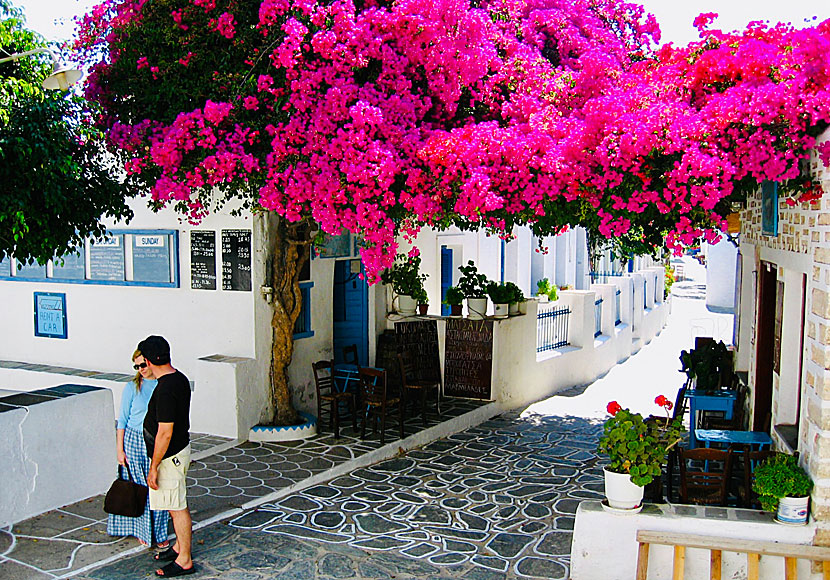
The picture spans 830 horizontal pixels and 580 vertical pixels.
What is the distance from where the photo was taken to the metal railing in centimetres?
1477

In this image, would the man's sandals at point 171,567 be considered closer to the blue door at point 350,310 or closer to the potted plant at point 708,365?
the blue door at point 350,310

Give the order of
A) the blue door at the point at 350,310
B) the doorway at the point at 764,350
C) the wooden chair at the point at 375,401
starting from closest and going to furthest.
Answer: the doorway at the point at 764,350 < the wooden chair at the point at 375,401 < the blue door at the point at 350,310

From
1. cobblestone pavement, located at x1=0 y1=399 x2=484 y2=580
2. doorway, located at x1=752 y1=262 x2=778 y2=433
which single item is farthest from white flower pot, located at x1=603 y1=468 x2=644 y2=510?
cobblestone pavement, located at x1=0 y1=399 x2=484 y2=580

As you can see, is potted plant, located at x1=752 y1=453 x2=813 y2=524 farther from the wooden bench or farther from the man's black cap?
the man's black cap

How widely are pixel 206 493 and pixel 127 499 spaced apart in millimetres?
1724

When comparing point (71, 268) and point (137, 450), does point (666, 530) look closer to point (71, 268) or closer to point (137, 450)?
point (137, 450)

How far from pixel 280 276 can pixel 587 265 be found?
605 inches

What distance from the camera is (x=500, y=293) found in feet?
42.5

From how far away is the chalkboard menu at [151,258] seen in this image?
421 inches

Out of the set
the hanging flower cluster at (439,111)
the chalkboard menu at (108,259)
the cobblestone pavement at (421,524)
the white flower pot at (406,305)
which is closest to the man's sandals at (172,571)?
the cobblestone pavement at (421,524)

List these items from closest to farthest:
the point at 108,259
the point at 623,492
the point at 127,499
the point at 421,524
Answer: the point at 623,492
the point at 127,499
the point at 421,524
the point at 108,259

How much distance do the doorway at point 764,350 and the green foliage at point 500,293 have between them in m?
5.09

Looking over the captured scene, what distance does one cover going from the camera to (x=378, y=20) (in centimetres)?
774

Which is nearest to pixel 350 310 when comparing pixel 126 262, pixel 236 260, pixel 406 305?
pixel 406 305
